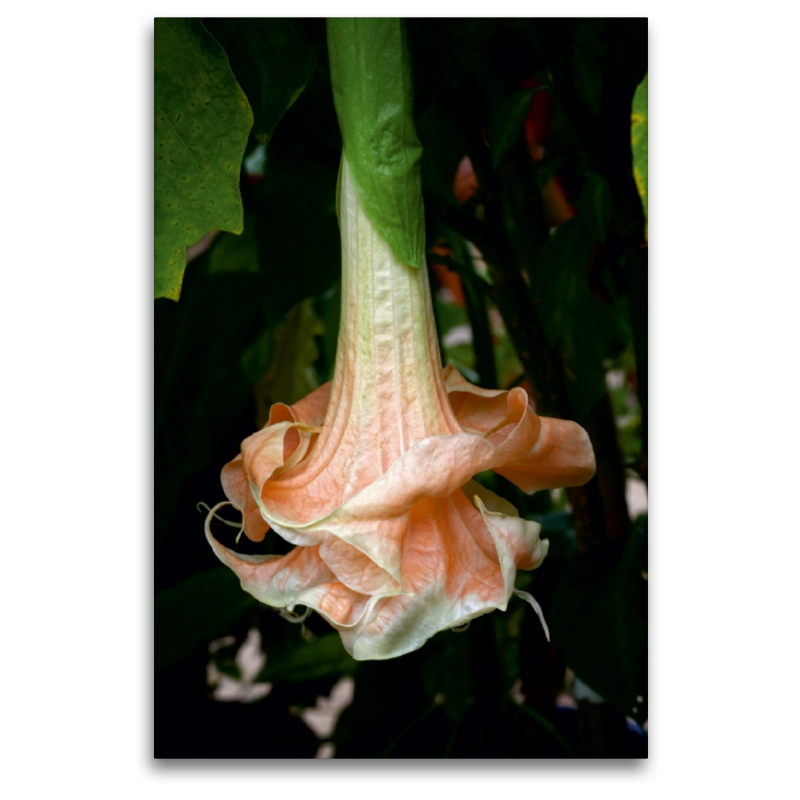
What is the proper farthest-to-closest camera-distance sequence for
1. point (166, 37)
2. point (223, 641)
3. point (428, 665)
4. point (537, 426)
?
point (223, 641)
point (428, 665)
point (166, 37)
point (537, 426)

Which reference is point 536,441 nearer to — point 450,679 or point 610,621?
point 610,621

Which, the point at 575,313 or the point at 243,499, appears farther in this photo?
the point at 575,313

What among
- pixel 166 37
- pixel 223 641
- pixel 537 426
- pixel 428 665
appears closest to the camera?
pixel 537 426

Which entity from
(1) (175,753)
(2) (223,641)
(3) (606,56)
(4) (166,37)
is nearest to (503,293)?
(3) (606,56)

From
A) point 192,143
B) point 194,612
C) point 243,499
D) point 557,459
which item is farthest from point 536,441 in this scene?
point 194,612

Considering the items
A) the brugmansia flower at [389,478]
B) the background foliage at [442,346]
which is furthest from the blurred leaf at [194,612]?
the brugmansia flower at [389,478]
